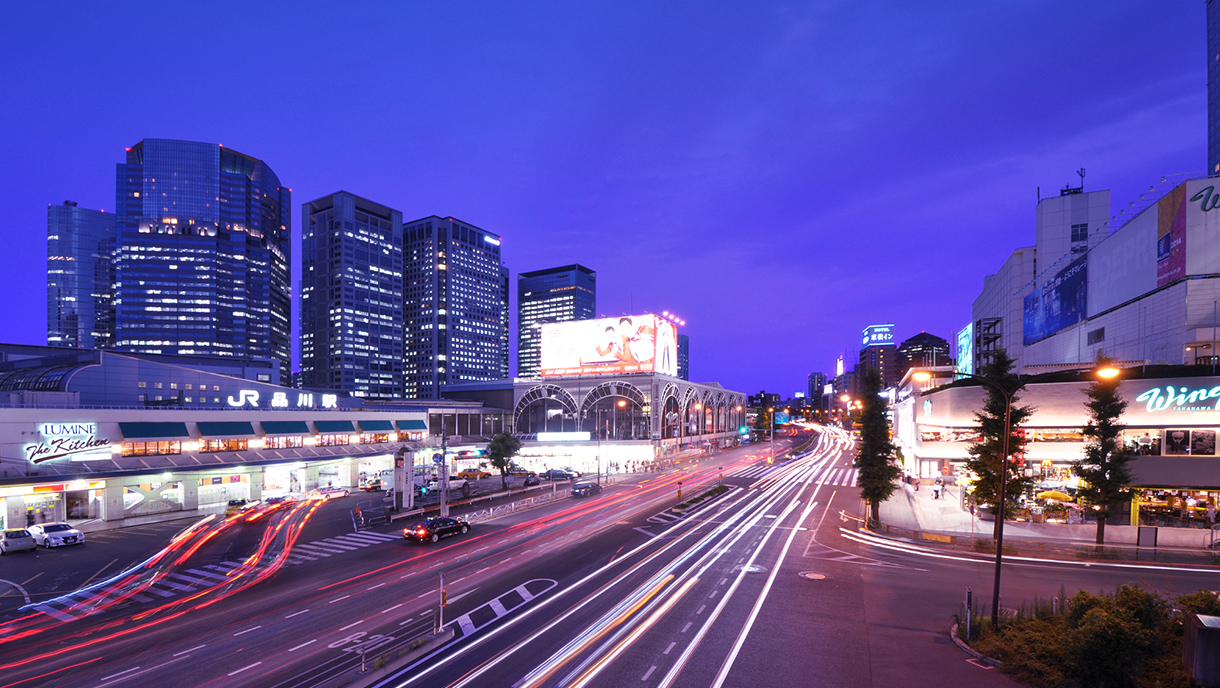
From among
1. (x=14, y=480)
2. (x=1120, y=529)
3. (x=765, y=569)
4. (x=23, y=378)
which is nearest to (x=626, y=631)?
(x=765, y=569)

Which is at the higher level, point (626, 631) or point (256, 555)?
point (626, 631)

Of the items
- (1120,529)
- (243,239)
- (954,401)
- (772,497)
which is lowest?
(772,497)

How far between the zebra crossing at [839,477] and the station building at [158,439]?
1770 inches

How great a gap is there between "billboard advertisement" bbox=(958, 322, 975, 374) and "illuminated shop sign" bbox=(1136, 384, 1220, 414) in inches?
2264

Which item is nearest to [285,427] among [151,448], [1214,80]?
[151,448]

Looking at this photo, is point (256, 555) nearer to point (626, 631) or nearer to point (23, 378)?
point (626, 631)

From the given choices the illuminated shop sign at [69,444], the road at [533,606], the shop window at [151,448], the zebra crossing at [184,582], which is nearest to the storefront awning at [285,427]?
the shop window at [151,448]

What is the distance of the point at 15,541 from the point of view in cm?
3186

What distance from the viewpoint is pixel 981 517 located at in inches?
1599

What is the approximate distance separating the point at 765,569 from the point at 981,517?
923 inches

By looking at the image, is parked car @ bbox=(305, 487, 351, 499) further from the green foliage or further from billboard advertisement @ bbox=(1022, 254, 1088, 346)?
billboard advertisement @ bbox=(1022, 254, 1088, 346)

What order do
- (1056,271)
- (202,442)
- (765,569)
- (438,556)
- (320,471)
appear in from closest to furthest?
(765,569), (438,556), (202,442), (320,471), (1056,271)

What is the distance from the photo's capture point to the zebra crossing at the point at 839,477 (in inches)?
2415

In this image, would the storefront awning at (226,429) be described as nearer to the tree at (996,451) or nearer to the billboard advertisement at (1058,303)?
the tree at (996,451)
